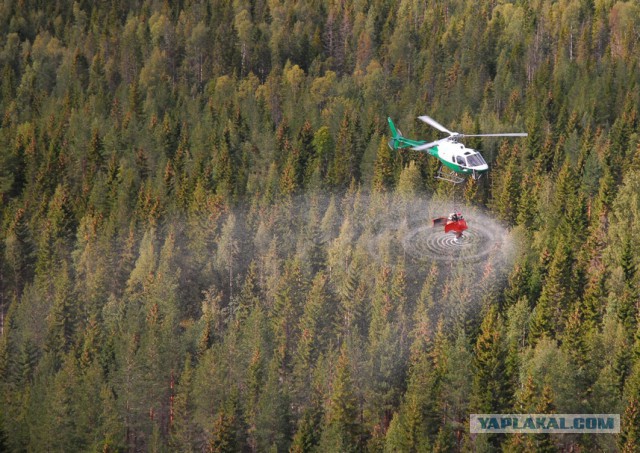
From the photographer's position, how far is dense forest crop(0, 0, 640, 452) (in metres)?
110

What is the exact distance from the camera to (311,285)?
442 feet

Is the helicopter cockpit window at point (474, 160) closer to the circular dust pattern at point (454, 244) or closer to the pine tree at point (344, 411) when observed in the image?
the pine tree at point (344, 411)

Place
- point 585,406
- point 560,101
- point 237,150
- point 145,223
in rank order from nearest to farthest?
point 585,406 → point 145,223 → point 237,150 → point 560,101

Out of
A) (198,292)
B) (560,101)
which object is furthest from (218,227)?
(560,101)

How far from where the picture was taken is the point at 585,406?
10688 cm

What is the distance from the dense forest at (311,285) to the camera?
11000 centimetres

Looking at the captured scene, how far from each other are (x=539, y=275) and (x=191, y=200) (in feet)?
172

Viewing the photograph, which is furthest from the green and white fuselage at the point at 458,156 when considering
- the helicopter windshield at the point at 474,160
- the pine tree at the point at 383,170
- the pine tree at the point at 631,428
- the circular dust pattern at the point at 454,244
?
the pine tree at the point at 383,170

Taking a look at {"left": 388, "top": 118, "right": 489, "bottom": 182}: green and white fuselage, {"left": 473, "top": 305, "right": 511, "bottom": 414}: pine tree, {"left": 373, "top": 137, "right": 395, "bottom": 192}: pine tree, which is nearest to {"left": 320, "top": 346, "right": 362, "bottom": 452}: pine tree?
{"left": 473, "top": 305, "right": 511, "bottom": 414}: pine tree

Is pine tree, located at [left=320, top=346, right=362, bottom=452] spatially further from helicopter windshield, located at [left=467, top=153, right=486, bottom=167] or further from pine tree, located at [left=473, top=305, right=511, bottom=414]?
helicopter windshield, located at [left=467, top=153, right=486, bottom=167]

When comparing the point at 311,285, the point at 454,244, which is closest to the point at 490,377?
the point at 454,244

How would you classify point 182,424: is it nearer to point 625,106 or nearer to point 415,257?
point 415,257

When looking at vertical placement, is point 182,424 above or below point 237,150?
below

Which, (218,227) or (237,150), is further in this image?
(237,150)
